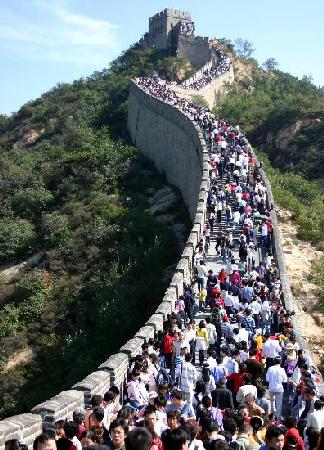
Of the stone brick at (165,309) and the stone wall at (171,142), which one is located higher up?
the stone wall at (171,142)

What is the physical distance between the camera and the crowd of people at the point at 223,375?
16.6 feet

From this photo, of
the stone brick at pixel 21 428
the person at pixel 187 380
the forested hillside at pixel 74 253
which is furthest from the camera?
the forested hillside at pixel 74 253

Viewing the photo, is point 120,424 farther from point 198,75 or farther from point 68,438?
point 198,75

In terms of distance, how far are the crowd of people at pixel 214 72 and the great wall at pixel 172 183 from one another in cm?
46

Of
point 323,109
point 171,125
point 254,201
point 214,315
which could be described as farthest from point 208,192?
point 323,109

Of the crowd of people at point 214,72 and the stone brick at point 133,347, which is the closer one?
the stone brick at point 133,347

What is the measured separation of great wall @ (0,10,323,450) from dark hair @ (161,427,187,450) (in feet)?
5.96

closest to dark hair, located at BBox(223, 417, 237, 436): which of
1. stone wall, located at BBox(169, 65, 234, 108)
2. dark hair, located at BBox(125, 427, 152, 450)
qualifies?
dark hair, located at BBox(125, 427, 152, 450)

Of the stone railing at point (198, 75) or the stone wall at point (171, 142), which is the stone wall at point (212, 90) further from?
the stone wall at point (171, 142)

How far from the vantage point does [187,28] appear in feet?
191

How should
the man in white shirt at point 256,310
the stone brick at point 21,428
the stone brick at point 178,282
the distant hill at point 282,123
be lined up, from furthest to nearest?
1. the distant hill at point 282,123
2. the stone brick at point 178,282
3. the man in white shirt at point 256,310
4. the stone brick at point 21,428

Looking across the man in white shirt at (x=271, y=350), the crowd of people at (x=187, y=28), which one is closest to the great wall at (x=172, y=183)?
the man in white shirt at (x=271, y=350)

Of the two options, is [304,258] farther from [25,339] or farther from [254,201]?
[25,339]

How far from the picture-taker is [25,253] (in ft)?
82.4
